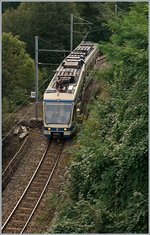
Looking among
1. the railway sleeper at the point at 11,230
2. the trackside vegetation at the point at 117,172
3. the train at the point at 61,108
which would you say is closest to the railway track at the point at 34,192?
the railway sleeper at the point at 11,230

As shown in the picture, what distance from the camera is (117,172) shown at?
483 inches

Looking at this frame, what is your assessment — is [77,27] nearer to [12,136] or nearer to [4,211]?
[12,136]

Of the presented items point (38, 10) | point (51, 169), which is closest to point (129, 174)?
point (51, 169)

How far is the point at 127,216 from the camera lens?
10938 mm

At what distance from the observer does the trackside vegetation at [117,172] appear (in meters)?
11.1

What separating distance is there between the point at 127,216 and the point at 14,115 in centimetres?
1653

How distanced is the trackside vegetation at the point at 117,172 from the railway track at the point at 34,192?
209cm

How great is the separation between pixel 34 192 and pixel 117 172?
670cm

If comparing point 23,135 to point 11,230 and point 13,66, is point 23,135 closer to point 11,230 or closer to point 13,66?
point 13,66

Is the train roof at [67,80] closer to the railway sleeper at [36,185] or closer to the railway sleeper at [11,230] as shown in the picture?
the railway sleeper at [36,185]

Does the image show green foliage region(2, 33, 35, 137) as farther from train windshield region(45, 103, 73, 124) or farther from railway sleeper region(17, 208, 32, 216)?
railway sleeper region(17, 208, 32, 216)

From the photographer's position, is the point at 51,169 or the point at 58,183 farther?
the point at 51,169

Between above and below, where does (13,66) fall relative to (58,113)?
above

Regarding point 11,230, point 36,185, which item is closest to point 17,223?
point 11,230
